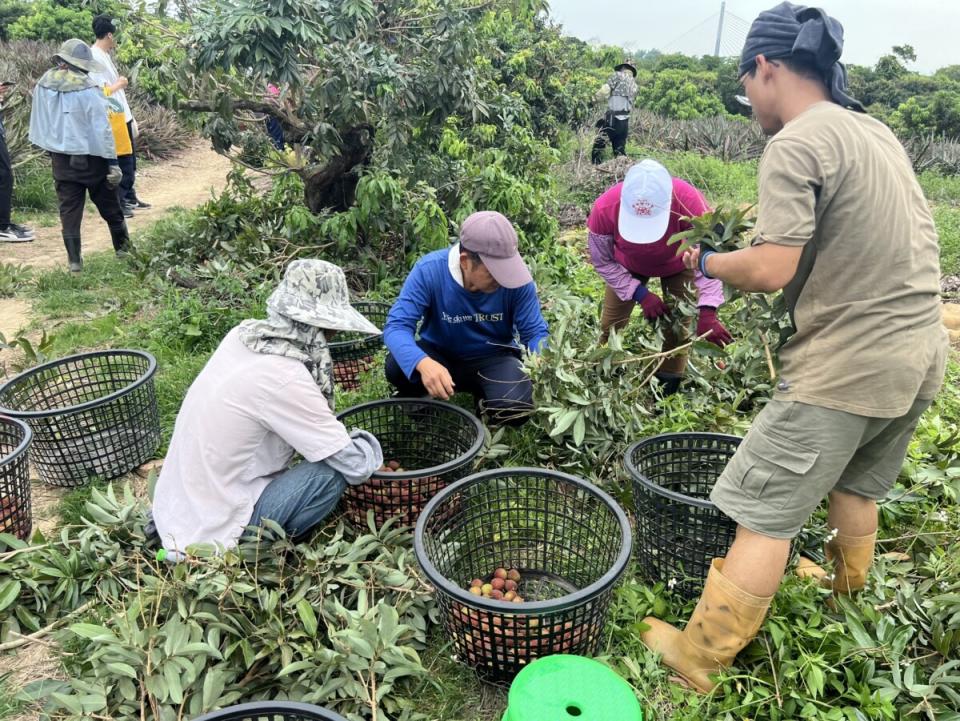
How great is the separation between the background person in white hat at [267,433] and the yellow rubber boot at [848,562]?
1.45 meters

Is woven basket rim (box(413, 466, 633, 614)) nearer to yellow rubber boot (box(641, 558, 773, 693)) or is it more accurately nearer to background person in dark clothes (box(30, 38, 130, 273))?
yellow rubber boot (box(641, 558, 773, 693))

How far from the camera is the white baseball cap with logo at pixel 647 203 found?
8.93ft

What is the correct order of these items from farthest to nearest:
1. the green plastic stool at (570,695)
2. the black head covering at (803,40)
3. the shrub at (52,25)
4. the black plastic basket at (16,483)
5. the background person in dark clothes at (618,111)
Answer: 1. the shrub at (52,25)
2. the background person in dark clothes at (618,111)
3. the black plastic basket at (16,483)
4. the black head covering at (803,40)
5. the green plastic stool at (570,695)

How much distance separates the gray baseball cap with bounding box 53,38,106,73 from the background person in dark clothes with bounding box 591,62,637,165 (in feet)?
20.8

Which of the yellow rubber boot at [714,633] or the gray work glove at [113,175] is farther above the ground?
the gray work glove at [113,175]

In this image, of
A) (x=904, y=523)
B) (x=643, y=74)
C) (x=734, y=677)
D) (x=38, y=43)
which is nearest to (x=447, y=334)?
(x=734, y=677)

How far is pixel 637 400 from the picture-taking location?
2.72 m

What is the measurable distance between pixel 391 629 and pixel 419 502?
0.62 m

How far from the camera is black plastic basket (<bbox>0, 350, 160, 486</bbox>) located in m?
2.54

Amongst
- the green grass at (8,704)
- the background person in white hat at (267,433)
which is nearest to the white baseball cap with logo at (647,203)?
the background person in white hat at (267,433)

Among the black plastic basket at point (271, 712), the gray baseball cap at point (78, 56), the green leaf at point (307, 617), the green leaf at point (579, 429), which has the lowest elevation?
the green leaf at point (307, 617)

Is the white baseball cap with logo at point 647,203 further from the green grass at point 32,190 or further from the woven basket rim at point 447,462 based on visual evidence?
the green grass at point 32,190

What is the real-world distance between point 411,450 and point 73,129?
359 centimetres

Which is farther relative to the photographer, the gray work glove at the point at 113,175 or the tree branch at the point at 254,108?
the gray work glove at the point at 113,175
